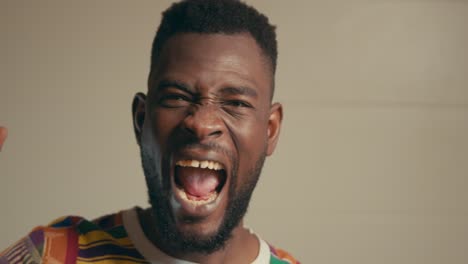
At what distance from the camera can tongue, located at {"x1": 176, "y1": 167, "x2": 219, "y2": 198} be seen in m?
0.85

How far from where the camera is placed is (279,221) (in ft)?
4.82

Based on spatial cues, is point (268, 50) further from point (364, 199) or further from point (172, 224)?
point (364, 199)

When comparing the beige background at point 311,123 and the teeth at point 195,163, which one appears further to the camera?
the beige background at point 311,123

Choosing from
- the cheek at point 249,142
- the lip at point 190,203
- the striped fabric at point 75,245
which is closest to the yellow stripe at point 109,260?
the striped fabric at point 75,245

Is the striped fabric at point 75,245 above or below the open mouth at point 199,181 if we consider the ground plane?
below

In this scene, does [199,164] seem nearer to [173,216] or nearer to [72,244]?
[173,216]

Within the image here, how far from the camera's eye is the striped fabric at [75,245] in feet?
2.70

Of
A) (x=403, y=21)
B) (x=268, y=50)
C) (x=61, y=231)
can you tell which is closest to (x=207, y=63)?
(x=268, y=50)

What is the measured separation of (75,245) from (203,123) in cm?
32

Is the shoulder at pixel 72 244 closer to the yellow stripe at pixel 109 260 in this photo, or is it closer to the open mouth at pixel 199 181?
the yellow stripe at pixel 109 260

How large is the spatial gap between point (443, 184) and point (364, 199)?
10.1 inches

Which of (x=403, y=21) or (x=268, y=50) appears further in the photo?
(x=403, y=21)

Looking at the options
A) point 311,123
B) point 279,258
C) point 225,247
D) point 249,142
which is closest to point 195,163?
point 249,142

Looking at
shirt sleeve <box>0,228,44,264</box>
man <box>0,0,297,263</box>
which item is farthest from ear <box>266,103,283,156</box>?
shirt sleeve <box>0,228,44,264</box>
